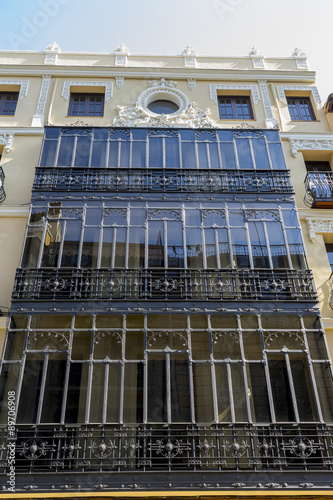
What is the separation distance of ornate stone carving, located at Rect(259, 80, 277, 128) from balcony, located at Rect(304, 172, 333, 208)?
8.96 feet

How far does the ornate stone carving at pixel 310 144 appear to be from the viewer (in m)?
15.4

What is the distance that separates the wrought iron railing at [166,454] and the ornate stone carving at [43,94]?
1123cm

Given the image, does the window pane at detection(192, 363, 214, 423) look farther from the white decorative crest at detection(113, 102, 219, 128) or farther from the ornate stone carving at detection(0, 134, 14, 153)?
the ornate stone carving at detection(0, 134, 14, 153)

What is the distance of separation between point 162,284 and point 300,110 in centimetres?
980

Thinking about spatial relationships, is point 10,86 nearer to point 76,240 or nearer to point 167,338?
point 76,240

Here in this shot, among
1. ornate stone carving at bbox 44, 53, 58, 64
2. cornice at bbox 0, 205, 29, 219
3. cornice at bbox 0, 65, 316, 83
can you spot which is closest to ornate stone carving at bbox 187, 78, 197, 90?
cornice at bbox 0, 65, 316, 83

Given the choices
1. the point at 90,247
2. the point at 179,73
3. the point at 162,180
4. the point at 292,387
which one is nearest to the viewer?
the point at 292,387

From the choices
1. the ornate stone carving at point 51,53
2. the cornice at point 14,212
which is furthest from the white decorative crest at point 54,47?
the cornice at point 14,212

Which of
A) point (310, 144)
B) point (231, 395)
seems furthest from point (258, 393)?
point (310, 144)

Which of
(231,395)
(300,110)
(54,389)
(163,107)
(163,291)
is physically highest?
(163,107)

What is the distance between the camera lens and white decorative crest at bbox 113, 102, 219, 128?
15739 mm

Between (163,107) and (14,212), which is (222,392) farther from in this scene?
(163,107)

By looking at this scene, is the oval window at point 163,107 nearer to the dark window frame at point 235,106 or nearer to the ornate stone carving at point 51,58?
the dark window frame at point 235,106

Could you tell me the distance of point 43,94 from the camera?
16.5 metres
